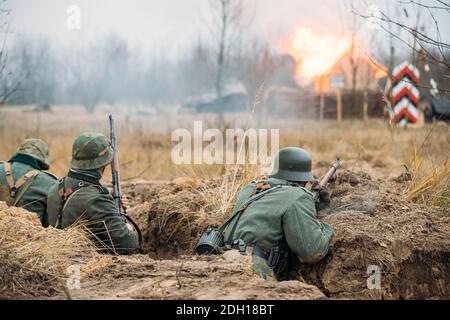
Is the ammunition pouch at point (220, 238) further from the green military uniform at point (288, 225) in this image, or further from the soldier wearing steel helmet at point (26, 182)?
the soldier wearing steel helmet at point (26, 182)

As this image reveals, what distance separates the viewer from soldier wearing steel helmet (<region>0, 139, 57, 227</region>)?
5984 mm

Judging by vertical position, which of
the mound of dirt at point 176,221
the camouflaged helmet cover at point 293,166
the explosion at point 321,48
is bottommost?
the mound of dirt at point 176,221

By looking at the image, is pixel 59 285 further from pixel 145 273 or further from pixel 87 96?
pixel 87 96

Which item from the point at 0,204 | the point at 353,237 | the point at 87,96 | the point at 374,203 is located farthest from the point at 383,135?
the point at 87,96

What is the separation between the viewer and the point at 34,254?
440 centimetres

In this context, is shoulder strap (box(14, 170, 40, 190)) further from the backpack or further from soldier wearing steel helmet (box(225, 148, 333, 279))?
soldier wearing steel helmet (box(225, 148, 333, 279))

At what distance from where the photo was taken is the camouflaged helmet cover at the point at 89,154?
5391 mm

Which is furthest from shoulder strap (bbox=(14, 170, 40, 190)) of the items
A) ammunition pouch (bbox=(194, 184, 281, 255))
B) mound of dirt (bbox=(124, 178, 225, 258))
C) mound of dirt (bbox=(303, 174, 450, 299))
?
mound of dirt (bbox=(303, 174, 450, 299))

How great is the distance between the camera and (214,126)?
12.6 meters

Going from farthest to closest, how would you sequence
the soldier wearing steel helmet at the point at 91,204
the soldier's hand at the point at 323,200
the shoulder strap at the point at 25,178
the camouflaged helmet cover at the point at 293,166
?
1. the shoulder strap at the point at 25,178
2. the soldier's hand at the point at 323,200
3. the soldier wearing steel helmet at the point at 91,204
4. the camouflaged helmet cover at the point at 293,166

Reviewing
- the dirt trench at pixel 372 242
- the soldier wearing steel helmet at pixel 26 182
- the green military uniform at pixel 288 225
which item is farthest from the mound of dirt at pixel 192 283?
the soldier wearing steel helmet at pixel 26 182

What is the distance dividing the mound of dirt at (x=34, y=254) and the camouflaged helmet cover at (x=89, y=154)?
0.59 metres

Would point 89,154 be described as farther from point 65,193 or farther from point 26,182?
point 26,182

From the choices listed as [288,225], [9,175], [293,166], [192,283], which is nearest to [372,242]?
[288,225]
